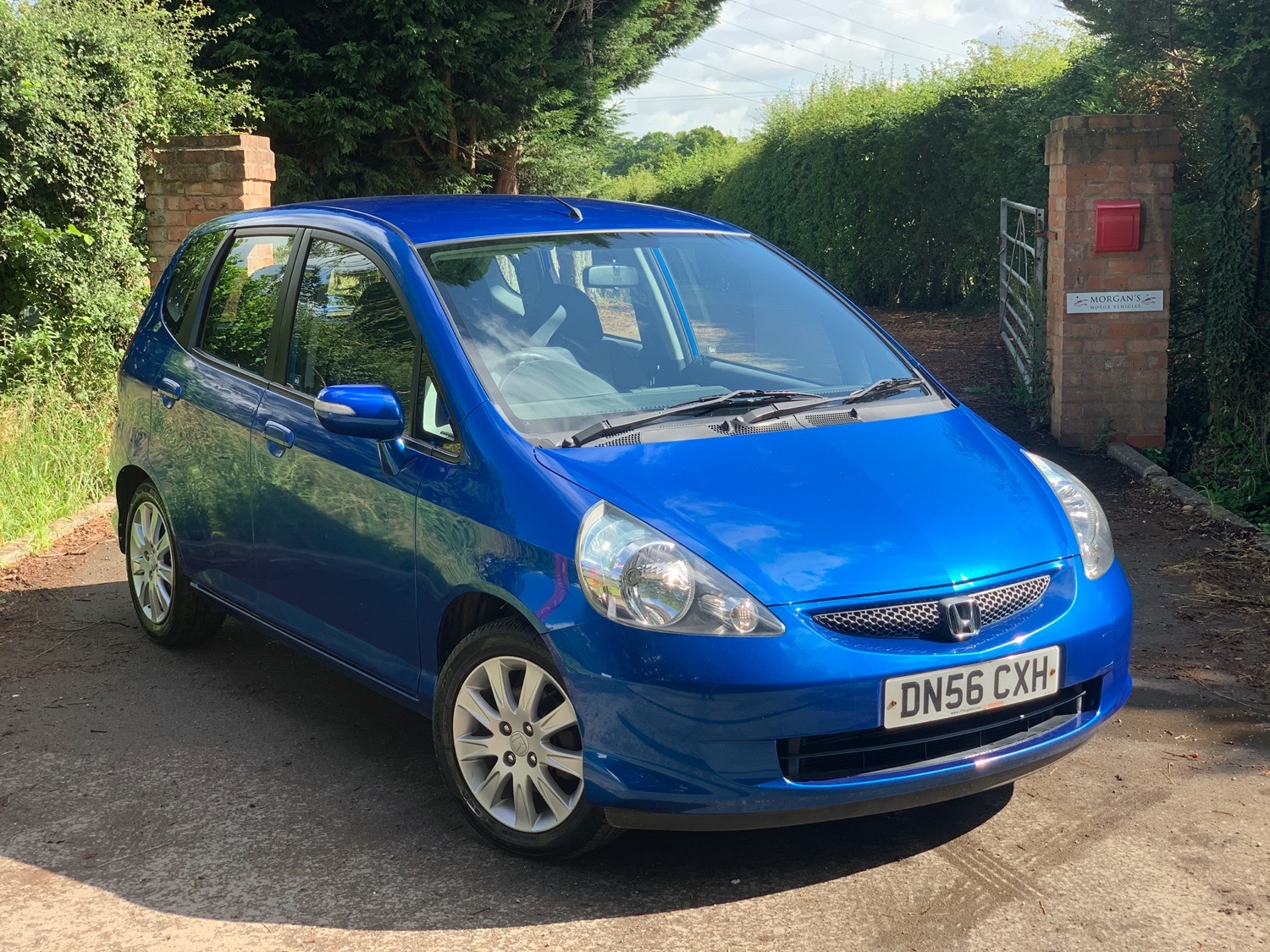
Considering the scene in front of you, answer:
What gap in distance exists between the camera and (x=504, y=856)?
369 centimetres

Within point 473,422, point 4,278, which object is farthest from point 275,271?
point 4,278

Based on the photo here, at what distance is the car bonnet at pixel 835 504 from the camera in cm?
331

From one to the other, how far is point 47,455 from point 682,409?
582cm

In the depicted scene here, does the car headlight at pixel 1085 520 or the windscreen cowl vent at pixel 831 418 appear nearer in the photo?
the car headlight at pixel 1085 520

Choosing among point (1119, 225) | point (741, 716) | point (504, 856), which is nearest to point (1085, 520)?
point (741, 716)

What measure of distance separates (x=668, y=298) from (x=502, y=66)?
13.6 metres

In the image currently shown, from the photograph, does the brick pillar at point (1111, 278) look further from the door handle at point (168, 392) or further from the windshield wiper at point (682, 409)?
the door handle at point (168, 392)

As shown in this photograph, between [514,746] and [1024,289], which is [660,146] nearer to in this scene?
[1024,289]

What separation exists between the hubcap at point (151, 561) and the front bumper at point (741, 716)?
279cm

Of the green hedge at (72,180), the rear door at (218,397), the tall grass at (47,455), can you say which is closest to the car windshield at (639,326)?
the rear door at (218,397)

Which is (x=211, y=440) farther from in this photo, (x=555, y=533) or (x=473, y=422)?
(x=555, y=533)

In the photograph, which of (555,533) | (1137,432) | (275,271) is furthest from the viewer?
(1137,432)

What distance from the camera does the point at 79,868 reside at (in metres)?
3.70

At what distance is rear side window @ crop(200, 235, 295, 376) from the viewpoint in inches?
189
